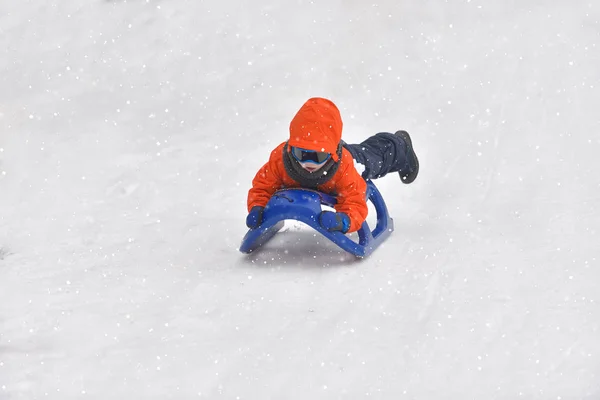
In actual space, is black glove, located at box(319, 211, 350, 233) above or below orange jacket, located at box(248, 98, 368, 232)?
below

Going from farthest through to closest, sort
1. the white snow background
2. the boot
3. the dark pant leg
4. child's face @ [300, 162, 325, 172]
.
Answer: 1. the boot
2. the dark pant leg
3. child's face @ [300, 162, 325, 172]
4. the white snow background

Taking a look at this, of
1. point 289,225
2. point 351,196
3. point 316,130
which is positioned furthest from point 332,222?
point 289,225

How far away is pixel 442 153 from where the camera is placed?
22.1 feet

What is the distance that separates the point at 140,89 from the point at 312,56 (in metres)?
1.96

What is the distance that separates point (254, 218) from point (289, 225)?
84 cm

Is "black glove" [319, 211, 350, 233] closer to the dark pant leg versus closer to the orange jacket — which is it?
the orange jacket

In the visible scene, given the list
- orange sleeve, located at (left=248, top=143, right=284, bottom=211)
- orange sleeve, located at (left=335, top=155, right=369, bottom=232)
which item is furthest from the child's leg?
orange sleeve, located at (left=248, top=143, right=284, bottom=211)

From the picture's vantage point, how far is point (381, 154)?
522 cm

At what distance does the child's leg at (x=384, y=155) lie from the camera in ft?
16.6

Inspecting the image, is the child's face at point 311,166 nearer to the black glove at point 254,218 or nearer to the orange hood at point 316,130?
the orange hood at point 316,130

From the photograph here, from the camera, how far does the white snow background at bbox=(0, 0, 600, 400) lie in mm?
3207

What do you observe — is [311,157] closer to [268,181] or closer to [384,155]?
[268,181]

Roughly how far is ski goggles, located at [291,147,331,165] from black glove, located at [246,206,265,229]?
362 mm

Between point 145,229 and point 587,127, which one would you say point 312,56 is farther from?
point 145,229
